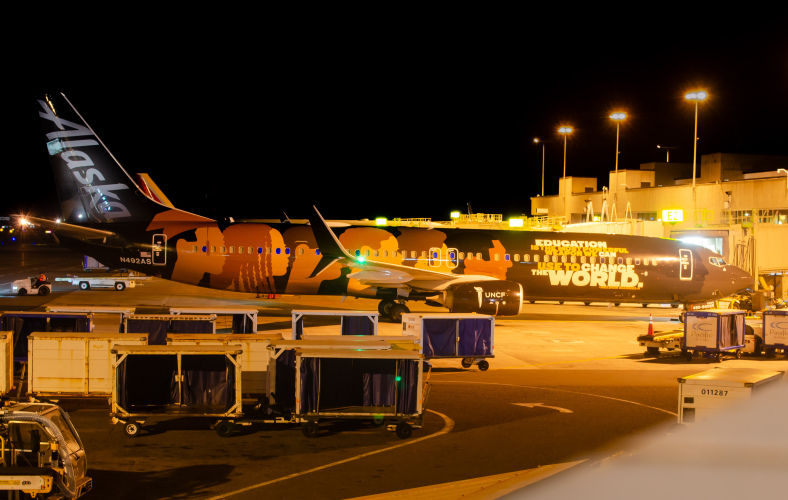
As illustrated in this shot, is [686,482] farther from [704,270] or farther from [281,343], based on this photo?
[704,270]

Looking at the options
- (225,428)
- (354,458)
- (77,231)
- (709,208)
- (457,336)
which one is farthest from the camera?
(709,208)

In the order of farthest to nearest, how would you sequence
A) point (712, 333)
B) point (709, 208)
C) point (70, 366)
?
point (709, 208), point (712, 333), point (70, 366)

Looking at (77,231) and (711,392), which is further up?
(77,231)

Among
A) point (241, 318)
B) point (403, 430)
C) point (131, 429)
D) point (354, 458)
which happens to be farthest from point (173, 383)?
point (241, 318)

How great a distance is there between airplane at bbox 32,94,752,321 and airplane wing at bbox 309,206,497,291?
0.05 metres

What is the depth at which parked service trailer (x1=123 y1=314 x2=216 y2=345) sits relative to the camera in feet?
65.5

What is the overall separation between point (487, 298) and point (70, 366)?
1771 centimetres

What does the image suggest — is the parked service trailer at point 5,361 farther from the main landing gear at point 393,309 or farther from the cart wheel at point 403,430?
the main landing gear at point 393,309

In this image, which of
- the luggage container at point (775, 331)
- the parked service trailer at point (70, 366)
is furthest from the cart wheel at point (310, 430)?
the luggage container at point (775, 331)

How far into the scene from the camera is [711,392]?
434 inches

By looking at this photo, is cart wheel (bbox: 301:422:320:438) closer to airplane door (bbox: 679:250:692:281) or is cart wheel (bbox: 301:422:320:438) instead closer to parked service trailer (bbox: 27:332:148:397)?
parked service trailer (bbox: 27:332:148:397)

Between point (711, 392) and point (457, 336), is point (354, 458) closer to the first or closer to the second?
point (711, 392)

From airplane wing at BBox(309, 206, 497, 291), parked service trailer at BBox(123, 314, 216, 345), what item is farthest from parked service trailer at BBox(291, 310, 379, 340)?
airplane wing at BBox(309, 206, 497, 291)

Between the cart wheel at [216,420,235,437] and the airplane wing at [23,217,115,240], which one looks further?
the airplane wing at [23,217,115,240]
